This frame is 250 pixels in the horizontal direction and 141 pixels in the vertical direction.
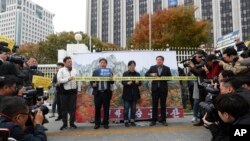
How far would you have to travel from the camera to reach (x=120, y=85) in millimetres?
9898

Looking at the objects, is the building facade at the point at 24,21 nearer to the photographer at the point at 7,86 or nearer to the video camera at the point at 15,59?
the video camera at the point at 15,59

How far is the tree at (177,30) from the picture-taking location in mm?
39250

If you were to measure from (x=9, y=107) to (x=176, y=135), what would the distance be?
474 centimetres

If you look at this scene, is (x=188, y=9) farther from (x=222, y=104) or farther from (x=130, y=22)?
(x=130, y=22)

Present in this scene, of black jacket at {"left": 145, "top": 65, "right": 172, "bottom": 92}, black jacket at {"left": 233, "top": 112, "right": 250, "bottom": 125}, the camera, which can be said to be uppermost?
the camera

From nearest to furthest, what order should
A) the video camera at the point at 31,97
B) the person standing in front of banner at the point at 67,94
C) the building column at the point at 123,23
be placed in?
1. the video camera at the point at 31,97
2. the person standing in front of banner at the point at 67,94
3. the building column at the point at 123,23

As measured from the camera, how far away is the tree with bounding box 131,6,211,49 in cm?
3925

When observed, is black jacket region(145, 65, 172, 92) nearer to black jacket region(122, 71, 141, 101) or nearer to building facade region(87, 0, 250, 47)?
black jacket region(122, 71, 141, 101)

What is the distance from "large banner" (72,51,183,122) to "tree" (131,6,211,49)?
1124 inches

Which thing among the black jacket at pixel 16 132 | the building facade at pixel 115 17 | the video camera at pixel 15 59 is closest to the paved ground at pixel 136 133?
the video camera at pixel 15 59

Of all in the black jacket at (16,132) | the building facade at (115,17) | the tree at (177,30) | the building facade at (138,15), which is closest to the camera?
the black jacket at (16,132)

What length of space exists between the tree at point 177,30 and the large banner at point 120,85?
2855 cm

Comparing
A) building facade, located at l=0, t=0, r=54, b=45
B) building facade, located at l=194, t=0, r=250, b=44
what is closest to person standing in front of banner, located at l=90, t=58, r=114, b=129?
building facade, located at l=194, t=0, r=250, b=44

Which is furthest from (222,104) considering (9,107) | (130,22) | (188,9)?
(130,22)
